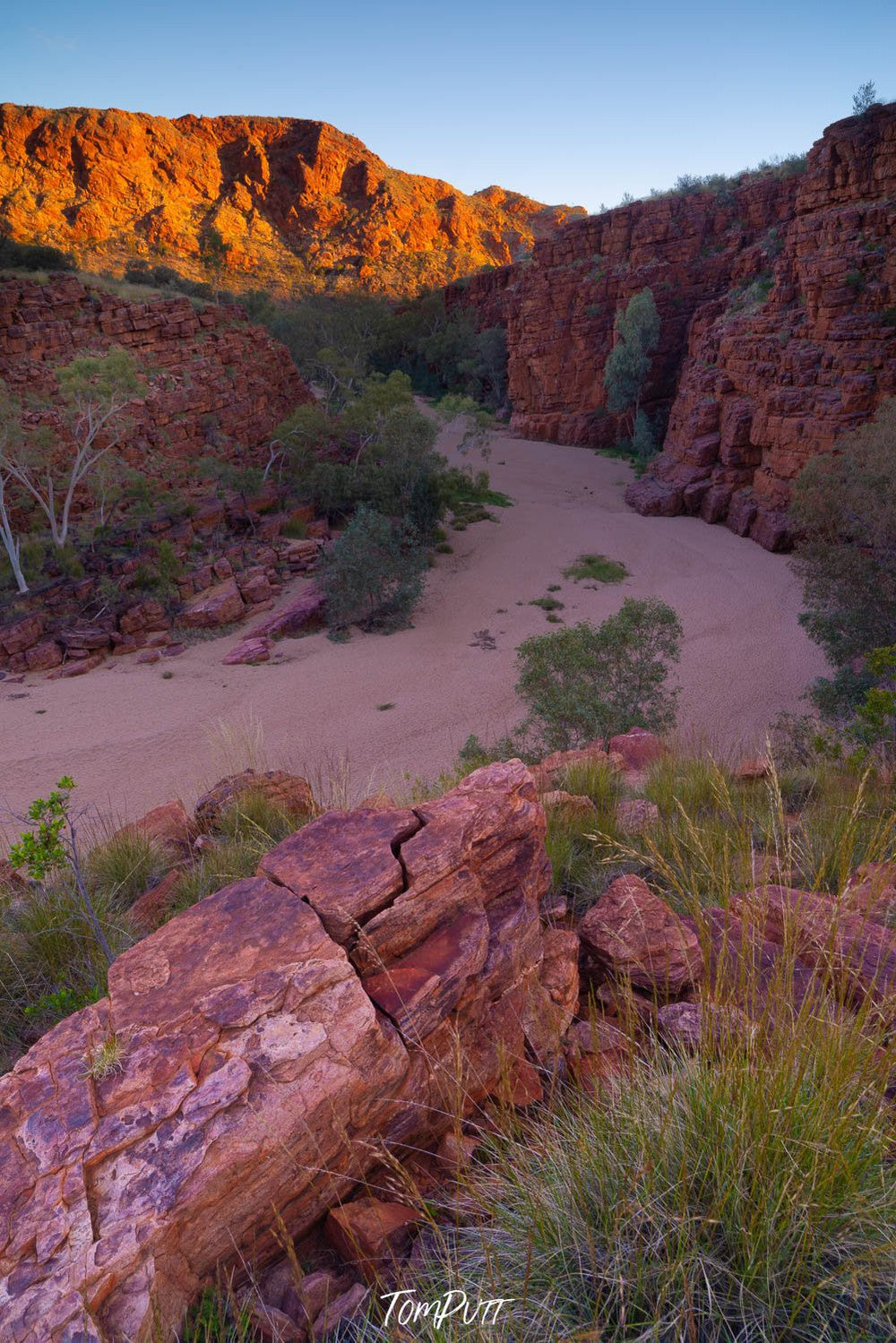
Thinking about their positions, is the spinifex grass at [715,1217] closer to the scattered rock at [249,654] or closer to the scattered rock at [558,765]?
the scattered rock at [558,765]

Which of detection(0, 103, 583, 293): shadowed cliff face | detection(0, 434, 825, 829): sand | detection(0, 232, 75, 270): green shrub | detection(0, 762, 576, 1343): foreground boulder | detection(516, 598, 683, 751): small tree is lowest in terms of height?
detection(0, 434, 825, 829): sand

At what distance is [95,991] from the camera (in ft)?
8.27

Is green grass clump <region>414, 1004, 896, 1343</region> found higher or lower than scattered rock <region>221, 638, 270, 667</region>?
higher

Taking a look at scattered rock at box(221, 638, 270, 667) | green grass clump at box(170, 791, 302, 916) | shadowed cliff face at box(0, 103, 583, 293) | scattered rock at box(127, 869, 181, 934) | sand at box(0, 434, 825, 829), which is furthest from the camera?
shadowed cliff face at box(0, 103, 583, 293)

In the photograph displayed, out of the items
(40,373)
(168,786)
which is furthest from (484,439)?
(168,786)

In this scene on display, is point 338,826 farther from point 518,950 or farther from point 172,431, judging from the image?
point 172,431

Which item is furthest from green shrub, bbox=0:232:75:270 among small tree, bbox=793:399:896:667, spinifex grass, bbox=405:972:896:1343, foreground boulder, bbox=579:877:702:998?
spinifex grass, bbox=405:972:896:1343

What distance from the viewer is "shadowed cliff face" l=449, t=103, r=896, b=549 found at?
50.0ft

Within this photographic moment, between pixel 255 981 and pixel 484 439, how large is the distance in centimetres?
2072

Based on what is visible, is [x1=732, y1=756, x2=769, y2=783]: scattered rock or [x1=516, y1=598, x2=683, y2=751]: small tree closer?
[x1=732, y1=756, x2=769, y2=783]: scattered rock

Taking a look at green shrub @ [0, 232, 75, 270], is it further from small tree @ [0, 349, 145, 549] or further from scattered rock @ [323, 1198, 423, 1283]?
scattered rock @ [323, 1198, 423, 1283]

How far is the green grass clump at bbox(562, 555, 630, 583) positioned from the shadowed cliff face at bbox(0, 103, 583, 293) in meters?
31.6

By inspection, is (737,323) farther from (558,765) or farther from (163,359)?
(558,765)

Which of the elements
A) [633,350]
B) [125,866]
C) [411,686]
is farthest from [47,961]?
[633,350]
